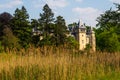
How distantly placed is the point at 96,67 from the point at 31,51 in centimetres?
Answer: 243

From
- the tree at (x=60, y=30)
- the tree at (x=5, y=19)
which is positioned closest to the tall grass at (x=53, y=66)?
the tree at (x=60, y=30)

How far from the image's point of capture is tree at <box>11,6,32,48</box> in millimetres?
63513

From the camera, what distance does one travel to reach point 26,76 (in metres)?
10.6

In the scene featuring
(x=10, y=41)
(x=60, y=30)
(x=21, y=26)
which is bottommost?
(x=10, y=41)

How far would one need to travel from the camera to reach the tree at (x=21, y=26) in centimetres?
6351

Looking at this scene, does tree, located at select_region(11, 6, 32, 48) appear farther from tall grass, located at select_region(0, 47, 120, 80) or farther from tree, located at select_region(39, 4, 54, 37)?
tall grass, located at select_region(0, 47, 120, 80)

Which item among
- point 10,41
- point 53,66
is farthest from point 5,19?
point 53,66

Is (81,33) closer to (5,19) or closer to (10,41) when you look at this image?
(5,19)

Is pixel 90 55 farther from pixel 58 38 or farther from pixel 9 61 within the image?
pixel 58 38

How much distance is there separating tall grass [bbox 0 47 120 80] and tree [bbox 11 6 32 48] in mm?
48911

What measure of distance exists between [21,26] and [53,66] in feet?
179

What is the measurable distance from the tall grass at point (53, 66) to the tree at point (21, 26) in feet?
160

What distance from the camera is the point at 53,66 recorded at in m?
11.3

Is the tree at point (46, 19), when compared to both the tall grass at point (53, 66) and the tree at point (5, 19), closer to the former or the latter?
the tree at point (5, 19)
